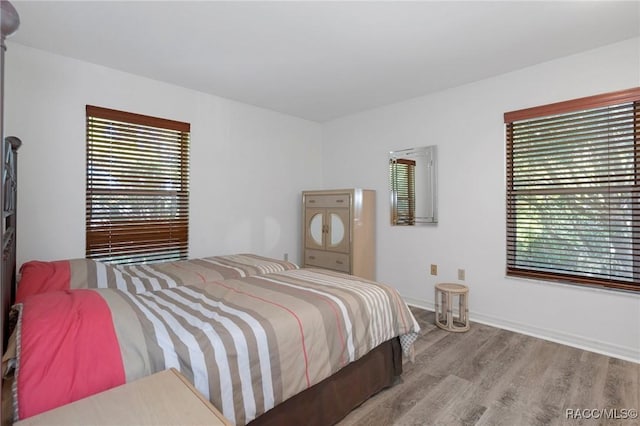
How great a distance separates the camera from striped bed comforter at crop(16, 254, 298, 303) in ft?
6.37

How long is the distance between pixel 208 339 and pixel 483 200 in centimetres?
290

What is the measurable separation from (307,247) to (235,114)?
1.91 m

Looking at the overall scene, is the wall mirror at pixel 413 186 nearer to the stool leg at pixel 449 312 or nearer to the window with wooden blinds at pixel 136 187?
the stool leg at pixel 449 312

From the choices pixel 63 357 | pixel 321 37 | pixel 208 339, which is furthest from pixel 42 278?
pixel 321 37

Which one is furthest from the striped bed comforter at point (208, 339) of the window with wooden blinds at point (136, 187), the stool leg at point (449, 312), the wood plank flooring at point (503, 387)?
the window with wooden blinds at point (136, 187)

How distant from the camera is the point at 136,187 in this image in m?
3.15

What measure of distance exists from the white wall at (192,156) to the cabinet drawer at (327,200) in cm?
36

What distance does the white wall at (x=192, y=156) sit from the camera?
2609 millimetres

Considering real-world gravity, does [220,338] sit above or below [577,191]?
below

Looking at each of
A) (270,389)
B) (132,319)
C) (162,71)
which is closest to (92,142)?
(162,71)

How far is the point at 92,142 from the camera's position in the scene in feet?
9.56

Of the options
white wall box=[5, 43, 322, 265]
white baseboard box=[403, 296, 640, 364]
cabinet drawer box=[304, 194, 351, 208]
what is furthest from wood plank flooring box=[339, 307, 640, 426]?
white wall box=[5, 43, 322, 265]

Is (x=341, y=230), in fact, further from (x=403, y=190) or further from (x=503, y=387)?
(x=503, y=387)

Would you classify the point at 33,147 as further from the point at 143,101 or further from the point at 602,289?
the point at 602,289
